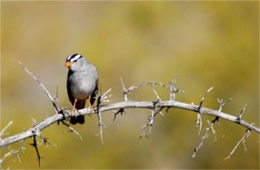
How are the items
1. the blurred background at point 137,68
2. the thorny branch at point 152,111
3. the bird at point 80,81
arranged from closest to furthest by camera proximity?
the thorny branch at point 152,111
the bird at point 80,81
the blurred background at point 137,68

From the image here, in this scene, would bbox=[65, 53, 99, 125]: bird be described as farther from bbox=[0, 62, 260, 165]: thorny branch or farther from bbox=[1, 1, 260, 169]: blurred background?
bbox=[1, 1, 260, 169]: blurred background

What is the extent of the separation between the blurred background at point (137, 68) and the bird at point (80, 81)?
6.20 metres

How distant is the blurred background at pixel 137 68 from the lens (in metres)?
15.8

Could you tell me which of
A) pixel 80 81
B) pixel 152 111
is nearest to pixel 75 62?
pixel 80 81

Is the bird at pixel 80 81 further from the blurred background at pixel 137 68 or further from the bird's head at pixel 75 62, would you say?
the blurred background at pixel 137 68

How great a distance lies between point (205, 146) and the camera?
16.1 metres

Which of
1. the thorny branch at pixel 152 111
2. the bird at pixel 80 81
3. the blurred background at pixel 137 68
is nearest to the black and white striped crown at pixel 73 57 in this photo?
the bird at pixel 80 81

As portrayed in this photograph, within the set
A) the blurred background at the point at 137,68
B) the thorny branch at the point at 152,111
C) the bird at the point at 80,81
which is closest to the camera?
the thorny branch at the point at 152,111

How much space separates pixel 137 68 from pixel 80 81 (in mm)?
9661

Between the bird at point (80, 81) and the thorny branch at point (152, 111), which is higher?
the bird at point (80, 81)

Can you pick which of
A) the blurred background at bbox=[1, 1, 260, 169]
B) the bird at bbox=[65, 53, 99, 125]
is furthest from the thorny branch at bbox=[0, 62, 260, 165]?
the blurred background at bbox=[1, 1, 260, 169]

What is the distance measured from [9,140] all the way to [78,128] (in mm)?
9385

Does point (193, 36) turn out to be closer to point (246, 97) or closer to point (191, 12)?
point (191, 12)

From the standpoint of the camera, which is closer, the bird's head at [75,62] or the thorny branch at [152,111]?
the thorny branch at [152,111]
